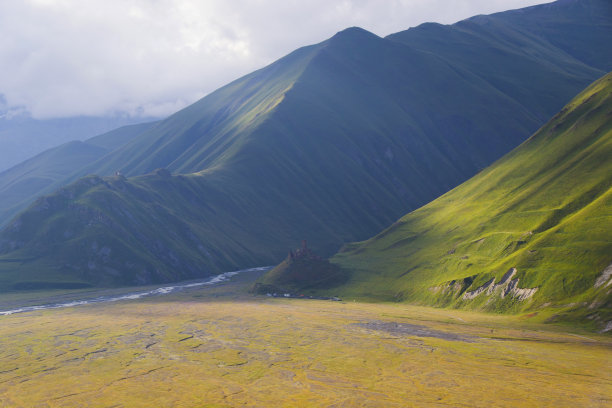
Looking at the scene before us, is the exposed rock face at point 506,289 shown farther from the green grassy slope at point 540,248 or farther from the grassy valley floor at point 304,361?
the grassy valley floor at point 304,361

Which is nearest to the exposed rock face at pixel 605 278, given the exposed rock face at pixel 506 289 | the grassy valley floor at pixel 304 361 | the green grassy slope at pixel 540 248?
the green grassy slope at pixel 540 248

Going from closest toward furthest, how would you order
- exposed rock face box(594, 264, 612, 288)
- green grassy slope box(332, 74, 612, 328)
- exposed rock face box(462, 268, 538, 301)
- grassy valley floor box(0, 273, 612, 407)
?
1. grassy valley floor box(0, 273, 612, 407)
2. exposed rock face box(594, 264, 612, 288)
3. green grassy slope box(332, 74, 612, 328)
4. exposed rock face box(462, 268, 538, 301)

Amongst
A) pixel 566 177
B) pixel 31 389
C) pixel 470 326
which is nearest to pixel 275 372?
pixel 31 389

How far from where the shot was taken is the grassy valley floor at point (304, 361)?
71.3 m

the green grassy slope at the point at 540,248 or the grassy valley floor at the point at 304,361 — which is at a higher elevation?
the green grassy slope at the point at 540,248

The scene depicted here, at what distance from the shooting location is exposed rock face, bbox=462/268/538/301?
133 m

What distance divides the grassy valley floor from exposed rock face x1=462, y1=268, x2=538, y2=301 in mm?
9382

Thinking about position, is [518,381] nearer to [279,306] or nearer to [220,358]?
[220,358]

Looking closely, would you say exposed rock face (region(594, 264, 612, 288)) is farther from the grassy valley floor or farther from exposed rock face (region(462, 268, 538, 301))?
the grassy valley floor

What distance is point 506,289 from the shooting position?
140 meters

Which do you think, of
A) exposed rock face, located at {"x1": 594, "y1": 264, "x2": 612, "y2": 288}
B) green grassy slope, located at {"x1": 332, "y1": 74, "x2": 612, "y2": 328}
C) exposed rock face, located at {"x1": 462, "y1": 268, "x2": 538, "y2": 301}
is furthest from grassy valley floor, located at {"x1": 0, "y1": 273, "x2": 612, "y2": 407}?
exposed rock face, located at {"x1": 594, "y1": 264, "x2": 612, "y2": 288}

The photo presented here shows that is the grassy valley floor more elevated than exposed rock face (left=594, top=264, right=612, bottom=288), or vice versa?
exposed rock face (left=594, top=264, right=612, bottom=288)

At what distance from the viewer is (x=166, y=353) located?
328 ft

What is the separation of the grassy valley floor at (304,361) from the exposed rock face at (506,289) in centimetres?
938
